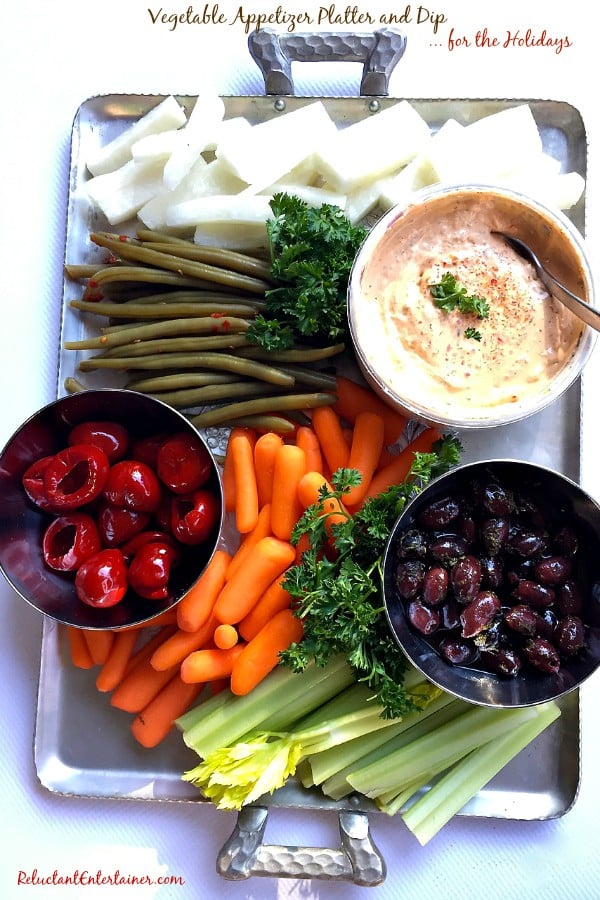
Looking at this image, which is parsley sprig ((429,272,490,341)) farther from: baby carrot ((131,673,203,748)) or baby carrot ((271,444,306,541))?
baby carrot ((131,673,203,748))

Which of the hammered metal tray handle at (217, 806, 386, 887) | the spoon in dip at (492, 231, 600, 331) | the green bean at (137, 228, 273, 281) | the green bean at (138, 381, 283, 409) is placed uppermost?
the spoon in dip at (492, 231, 600, 331)

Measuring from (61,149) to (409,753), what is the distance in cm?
170

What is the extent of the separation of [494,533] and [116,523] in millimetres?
786

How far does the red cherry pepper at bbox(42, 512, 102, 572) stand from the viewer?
1.62 m

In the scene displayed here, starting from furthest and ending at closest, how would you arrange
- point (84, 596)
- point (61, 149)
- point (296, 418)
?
point (61, 149), point (296, 418), point (84, 596)

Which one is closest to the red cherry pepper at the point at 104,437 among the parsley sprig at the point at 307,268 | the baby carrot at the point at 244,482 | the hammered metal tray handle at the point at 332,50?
the baby carrot at the point at 244,482

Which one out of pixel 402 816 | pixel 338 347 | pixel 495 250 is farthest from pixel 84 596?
pixel 495 250

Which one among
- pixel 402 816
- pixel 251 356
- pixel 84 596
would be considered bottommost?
pixel 402 816

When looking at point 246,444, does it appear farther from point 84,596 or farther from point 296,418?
point 84,596

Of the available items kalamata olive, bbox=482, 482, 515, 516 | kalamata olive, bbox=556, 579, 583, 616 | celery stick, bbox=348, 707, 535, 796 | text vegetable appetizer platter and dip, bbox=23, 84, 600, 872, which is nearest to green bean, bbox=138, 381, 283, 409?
text vegetable appetizer platter and dip, bbox=23, 84, 600, 872

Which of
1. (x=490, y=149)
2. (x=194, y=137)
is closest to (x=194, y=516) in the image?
(x=194, y=137)

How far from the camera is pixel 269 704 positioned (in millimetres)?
1719

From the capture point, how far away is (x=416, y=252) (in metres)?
1.66

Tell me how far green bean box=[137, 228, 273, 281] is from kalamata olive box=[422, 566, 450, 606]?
759mm
